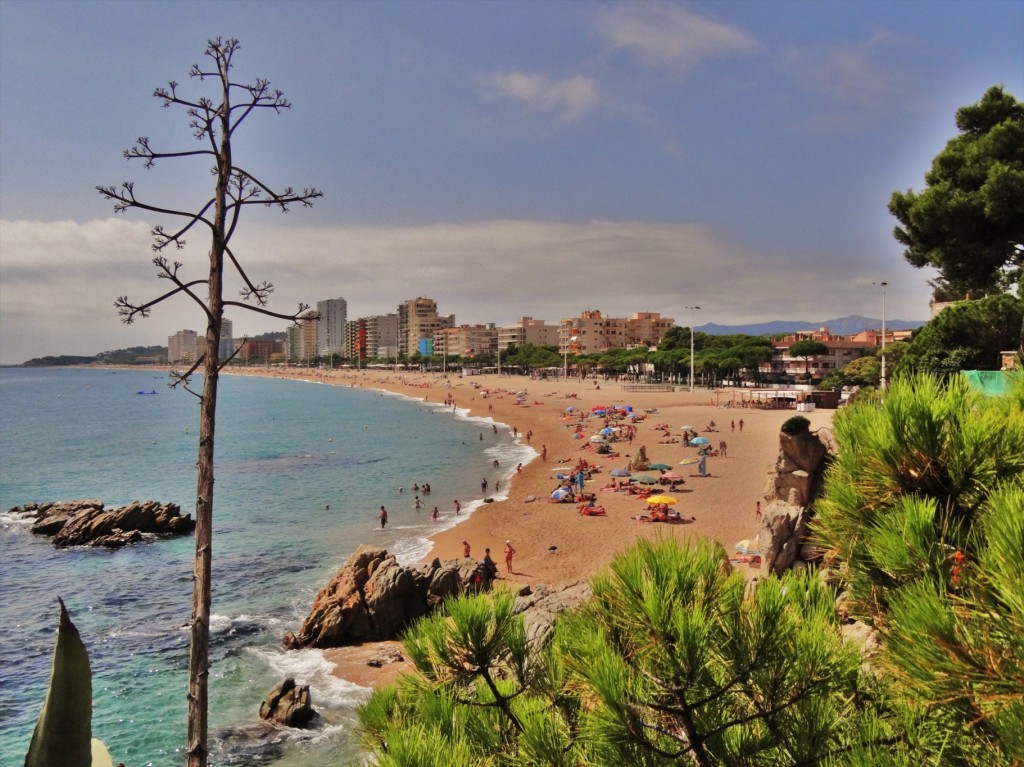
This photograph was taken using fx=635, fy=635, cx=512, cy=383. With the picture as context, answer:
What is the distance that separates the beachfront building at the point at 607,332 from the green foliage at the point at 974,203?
387ft

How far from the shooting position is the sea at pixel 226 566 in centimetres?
1183

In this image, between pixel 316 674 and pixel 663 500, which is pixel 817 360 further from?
pixel 316 674

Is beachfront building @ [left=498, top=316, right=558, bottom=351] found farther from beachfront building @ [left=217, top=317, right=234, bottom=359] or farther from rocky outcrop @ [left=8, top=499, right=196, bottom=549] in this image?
beachfront building @ [left=217, top=317, right=234, bottom=359]

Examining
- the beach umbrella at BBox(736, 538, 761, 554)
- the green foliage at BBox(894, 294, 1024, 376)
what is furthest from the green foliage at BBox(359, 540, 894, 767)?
the green foliage at BBox(894, 294, 1024, 376)

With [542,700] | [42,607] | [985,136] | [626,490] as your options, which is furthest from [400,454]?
[542,700]

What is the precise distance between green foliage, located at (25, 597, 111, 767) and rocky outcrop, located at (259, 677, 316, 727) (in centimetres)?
1107

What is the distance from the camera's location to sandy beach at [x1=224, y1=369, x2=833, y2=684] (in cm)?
1941

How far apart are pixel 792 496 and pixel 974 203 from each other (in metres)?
8.51

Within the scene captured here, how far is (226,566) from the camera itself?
20.9m

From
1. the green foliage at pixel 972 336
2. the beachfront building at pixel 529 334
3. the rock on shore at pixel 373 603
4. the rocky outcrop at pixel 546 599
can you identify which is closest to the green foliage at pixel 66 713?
the rocky outcrop at pixel 546 599

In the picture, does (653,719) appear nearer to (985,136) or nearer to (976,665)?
(976,665)

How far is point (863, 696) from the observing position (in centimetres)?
310

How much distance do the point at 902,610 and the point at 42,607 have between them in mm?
22340

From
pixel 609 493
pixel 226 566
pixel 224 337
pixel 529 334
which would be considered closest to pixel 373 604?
pixel 226 566
